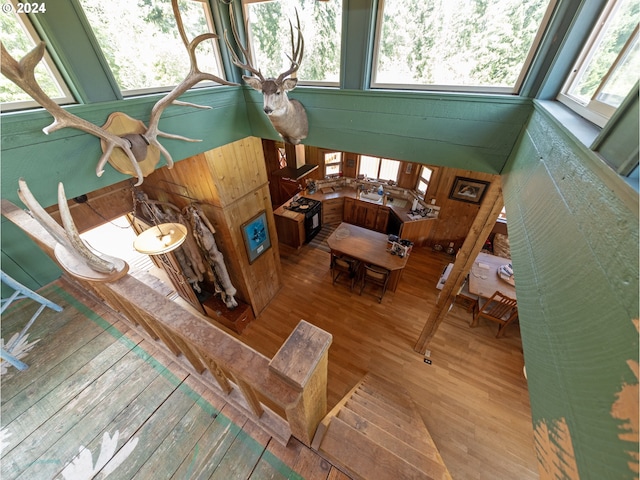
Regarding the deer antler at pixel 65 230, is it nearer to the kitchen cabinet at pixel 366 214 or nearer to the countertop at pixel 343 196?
the countertop at pixel 343 196

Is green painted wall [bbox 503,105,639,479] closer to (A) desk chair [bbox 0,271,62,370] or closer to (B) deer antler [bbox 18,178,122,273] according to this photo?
(B) deer antler [bbox 18,178,122,273]

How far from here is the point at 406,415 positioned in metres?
2.80

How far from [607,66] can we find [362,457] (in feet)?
7.25

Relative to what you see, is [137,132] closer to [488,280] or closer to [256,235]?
[256,235]

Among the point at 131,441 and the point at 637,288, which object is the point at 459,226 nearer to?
the point at 637,288

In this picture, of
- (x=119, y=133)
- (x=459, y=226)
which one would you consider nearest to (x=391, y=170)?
(x=459, y=226)

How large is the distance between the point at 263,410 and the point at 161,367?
0.76m

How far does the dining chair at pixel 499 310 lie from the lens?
3508mm

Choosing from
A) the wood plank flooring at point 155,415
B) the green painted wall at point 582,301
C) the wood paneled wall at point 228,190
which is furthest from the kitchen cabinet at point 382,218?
the green painted wall at point 582,301

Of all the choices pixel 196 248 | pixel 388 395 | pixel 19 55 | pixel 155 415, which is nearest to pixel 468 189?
pixel 388 395

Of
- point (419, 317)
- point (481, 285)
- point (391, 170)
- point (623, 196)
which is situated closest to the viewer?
point (623, 196)

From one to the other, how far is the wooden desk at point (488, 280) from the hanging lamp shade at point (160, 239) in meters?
4.27

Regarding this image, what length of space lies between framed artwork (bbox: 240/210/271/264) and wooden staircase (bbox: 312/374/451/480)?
2328 mm

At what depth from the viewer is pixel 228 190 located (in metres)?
2.87
